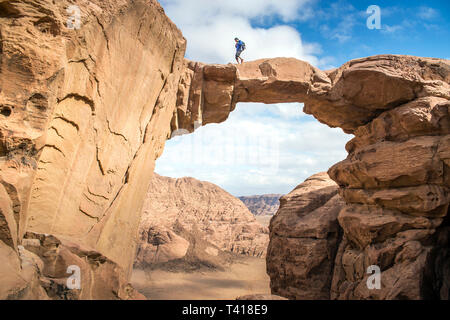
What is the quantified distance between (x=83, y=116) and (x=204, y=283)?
1499cm

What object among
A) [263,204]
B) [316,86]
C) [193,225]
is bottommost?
[193,225]

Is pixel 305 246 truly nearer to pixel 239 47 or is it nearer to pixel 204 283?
pixel 239 47

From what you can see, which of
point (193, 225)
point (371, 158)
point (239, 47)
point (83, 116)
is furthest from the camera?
point (193, 225)

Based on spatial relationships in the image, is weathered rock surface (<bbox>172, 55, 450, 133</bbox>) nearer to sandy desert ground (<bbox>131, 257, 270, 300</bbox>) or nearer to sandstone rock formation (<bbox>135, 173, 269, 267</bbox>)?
sandy desert ground (<bbox>131, 257, 270, 300</bbox>)

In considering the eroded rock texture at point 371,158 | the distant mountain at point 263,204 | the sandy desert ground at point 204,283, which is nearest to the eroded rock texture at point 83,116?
the eroded rock texture at point 371,158

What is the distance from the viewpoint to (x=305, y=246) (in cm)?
1054

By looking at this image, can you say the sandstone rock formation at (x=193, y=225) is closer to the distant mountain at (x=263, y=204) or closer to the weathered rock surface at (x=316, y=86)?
the weathered rock surface at (x=316, y=86)

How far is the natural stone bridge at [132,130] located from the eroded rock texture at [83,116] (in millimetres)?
23

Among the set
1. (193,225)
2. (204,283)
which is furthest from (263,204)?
(204,283)

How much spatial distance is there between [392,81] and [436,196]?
342cm

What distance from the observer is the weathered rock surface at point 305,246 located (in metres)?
10.2
